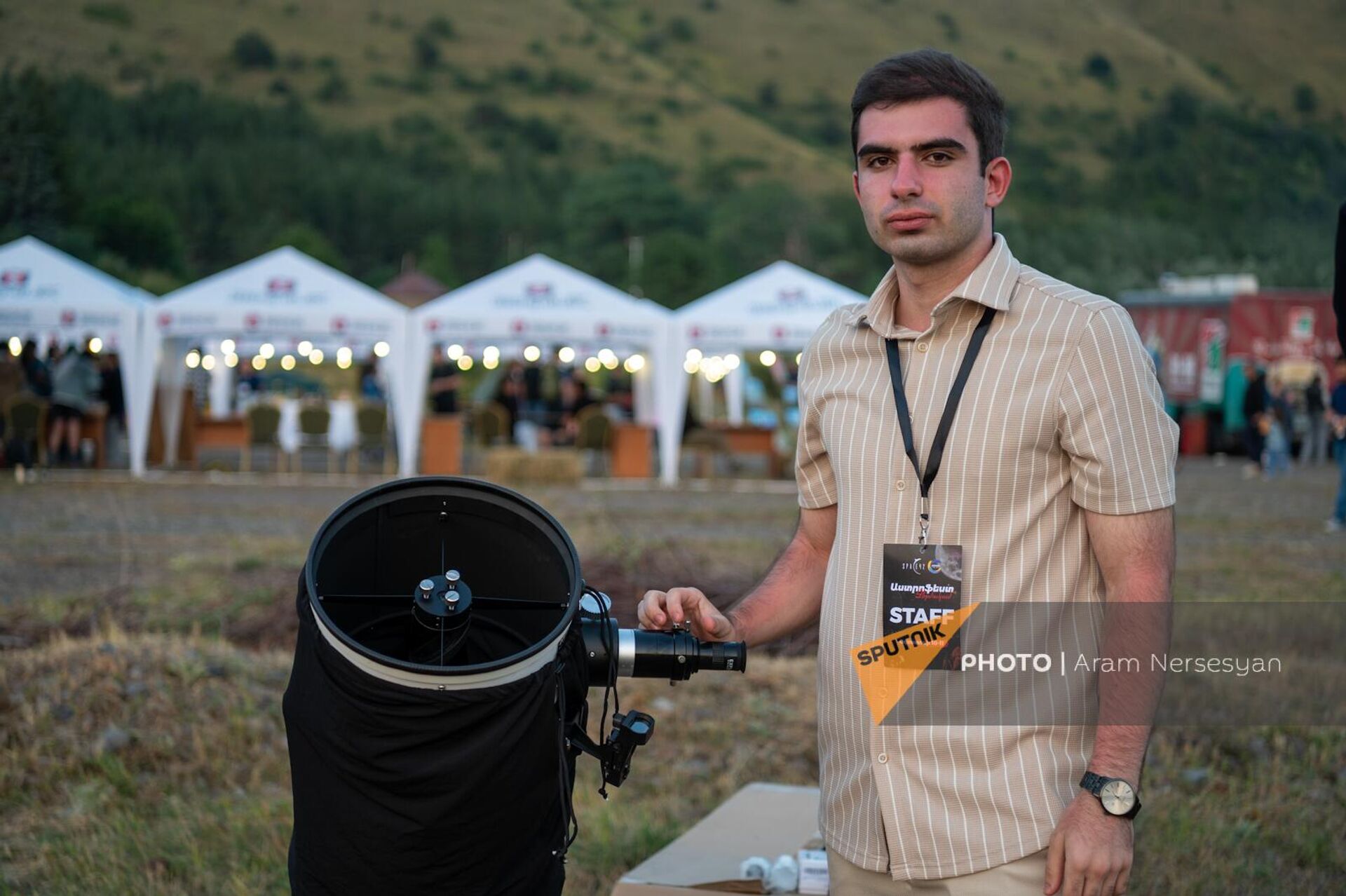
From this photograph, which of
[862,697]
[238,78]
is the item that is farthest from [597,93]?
[862,697]

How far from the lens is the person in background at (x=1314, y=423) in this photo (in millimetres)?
27578

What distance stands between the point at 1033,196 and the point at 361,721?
113190 mm

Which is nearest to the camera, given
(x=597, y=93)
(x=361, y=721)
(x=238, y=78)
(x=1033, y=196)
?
(x=361, y=721)

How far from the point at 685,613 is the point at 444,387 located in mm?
21618

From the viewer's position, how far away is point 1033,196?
110 metres

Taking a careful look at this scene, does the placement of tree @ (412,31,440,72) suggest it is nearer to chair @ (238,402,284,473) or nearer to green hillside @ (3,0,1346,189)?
green hillside @ (3,0,1346,189)

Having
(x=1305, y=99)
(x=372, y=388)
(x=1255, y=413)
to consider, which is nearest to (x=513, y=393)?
(x=372, y=388)

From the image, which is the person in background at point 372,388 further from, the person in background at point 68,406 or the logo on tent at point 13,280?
the logo on tent at point 13,280

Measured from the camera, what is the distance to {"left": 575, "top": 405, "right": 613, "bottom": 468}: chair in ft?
78.1

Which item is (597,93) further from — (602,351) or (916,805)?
(916,805)

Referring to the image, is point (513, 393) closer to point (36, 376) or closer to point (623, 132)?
point (36, 376)

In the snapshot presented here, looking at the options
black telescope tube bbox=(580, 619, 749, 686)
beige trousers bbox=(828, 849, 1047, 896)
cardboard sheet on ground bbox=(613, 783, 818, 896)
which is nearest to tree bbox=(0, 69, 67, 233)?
cardboard sheet on ground bbox=(613, 783, 818, 896)

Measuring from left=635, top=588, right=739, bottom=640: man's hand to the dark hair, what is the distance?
0.88 m

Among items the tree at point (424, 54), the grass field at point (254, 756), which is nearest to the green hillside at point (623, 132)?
the tree at point (424, 54)
